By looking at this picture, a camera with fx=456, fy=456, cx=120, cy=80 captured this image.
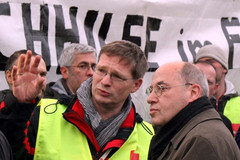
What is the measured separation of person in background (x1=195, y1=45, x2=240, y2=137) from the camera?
4590 millimetres

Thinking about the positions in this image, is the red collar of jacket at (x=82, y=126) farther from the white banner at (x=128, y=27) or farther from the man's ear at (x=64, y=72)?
the white banner at (x=128, y=27)

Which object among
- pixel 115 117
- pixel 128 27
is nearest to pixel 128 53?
pixel 115 117

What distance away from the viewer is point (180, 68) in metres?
2.80

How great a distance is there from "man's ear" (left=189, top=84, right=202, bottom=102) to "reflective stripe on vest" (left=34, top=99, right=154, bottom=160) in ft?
2.04

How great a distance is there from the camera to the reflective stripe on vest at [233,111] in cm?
456

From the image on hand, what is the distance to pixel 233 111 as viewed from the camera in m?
4.59

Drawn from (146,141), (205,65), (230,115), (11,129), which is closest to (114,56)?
(146,141)

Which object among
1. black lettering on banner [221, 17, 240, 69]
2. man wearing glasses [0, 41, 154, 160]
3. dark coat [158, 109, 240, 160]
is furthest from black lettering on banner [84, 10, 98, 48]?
dark coat [158, 109, 240, 160]

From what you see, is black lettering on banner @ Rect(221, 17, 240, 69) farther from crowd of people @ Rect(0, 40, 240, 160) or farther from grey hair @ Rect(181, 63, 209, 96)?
grey hair @ Rect(181, 63, 209, 96)

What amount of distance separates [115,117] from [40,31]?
63.6 inches

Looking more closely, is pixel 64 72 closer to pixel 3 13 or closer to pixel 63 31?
pixel 63 31

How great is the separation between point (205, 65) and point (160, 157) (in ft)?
6.86

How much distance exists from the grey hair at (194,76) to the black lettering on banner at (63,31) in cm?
A: 197

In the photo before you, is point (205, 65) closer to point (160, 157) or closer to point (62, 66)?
point (62, 66)
